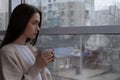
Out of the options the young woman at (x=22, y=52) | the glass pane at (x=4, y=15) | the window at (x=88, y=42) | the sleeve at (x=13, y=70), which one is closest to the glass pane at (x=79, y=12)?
the window at (x=88, y=42)

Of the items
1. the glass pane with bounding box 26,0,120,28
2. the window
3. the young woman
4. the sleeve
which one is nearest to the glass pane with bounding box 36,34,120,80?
the window

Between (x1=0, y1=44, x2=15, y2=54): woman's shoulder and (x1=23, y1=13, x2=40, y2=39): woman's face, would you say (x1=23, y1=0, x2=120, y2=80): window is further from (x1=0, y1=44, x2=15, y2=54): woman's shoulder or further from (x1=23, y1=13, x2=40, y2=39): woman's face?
(x1=0, y1=44, x2=15, y2=54): woman's shoulder

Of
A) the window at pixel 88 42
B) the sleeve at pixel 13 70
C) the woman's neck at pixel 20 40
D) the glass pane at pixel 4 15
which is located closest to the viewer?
the sleeve at pixel 13 70

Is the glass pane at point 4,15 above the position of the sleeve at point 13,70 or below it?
above

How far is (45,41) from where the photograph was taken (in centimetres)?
208

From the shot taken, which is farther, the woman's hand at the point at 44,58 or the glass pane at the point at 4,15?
the glass pane at the point at 4,15

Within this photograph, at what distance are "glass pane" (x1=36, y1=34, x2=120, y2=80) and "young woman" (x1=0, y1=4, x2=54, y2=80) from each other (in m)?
0.63

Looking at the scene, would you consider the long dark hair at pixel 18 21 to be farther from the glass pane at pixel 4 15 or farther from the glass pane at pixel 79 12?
the glass pane at pixel 4 15

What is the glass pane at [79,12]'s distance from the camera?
1603 millimetres

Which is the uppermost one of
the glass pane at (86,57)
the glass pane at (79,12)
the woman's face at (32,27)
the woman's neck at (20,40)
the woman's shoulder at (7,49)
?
the glass pane at (79,12)

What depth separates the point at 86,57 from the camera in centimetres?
175

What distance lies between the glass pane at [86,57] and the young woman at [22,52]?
0.63 meters

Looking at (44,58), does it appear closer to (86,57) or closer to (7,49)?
(7,49)

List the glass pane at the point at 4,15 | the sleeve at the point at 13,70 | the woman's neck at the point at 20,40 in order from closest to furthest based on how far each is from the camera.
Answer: the sleeve at the point at 13,70 < the woman's neck at the point at 20,40 < the glass pane at the point at 4,15
